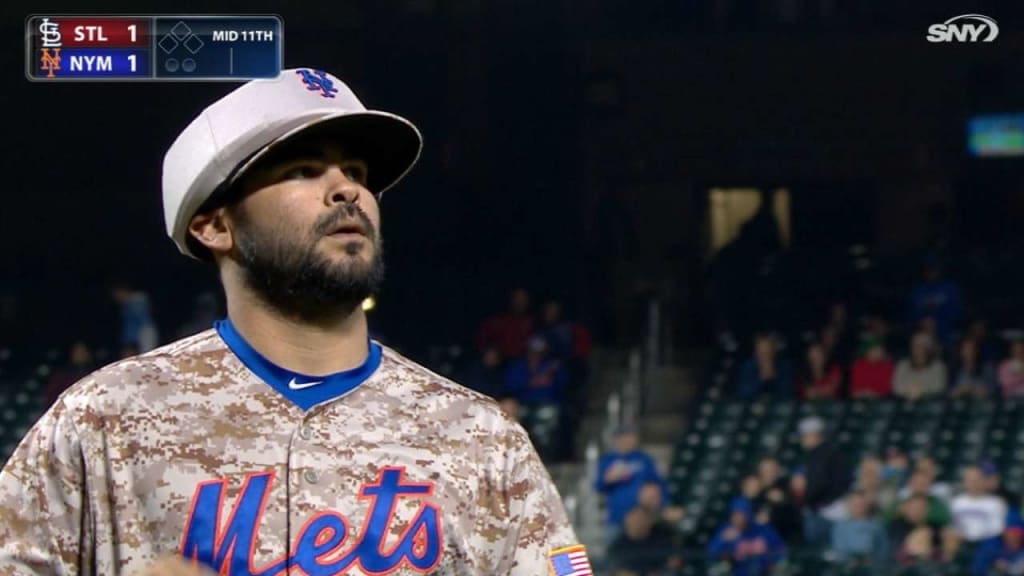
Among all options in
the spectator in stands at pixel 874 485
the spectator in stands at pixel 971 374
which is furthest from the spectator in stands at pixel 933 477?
the spectator in stands at pixel 971 374

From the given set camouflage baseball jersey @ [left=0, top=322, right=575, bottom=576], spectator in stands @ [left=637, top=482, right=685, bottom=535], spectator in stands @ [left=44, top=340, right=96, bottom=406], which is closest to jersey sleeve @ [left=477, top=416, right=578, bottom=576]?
camouflage baseball jersey @ [left=0, top=322, right=575, bottom=576]

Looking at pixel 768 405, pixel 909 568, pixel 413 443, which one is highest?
pixel 413 443

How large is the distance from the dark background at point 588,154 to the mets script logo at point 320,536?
4.39 metres

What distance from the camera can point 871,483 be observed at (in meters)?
6.16

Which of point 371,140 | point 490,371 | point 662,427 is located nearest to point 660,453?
point 662,427

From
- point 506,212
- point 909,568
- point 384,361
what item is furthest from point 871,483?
point 384,361

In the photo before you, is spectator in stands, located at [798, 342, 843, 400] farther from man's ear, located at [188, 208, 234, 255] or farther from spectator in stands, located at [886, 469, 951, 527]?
man's ear, located at [188, 208, 234, 255]

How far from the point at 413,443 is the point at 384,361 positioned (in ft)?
0.38

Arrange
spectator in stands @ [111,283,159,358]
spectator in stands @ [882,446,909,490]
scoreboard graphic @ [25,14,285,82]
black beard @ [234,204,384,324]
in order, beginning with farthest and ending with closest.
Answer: spectator in stands @ [111,283,159,358]
spectator in stands @ [882,446,909,490]
scoreboard graphic @ [25,14,285,82]
black beard @ [234,204,384,324]

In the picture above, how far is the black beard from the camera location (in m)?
1.87

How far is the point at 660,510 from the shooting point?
605 cm

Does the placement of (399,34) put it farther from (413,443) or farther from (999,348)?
(413,443)

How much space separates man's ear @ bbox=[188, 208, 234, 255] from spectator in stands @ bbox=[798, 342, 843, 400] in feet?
15.6

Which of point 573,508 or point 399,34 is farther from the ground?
point 399,34
